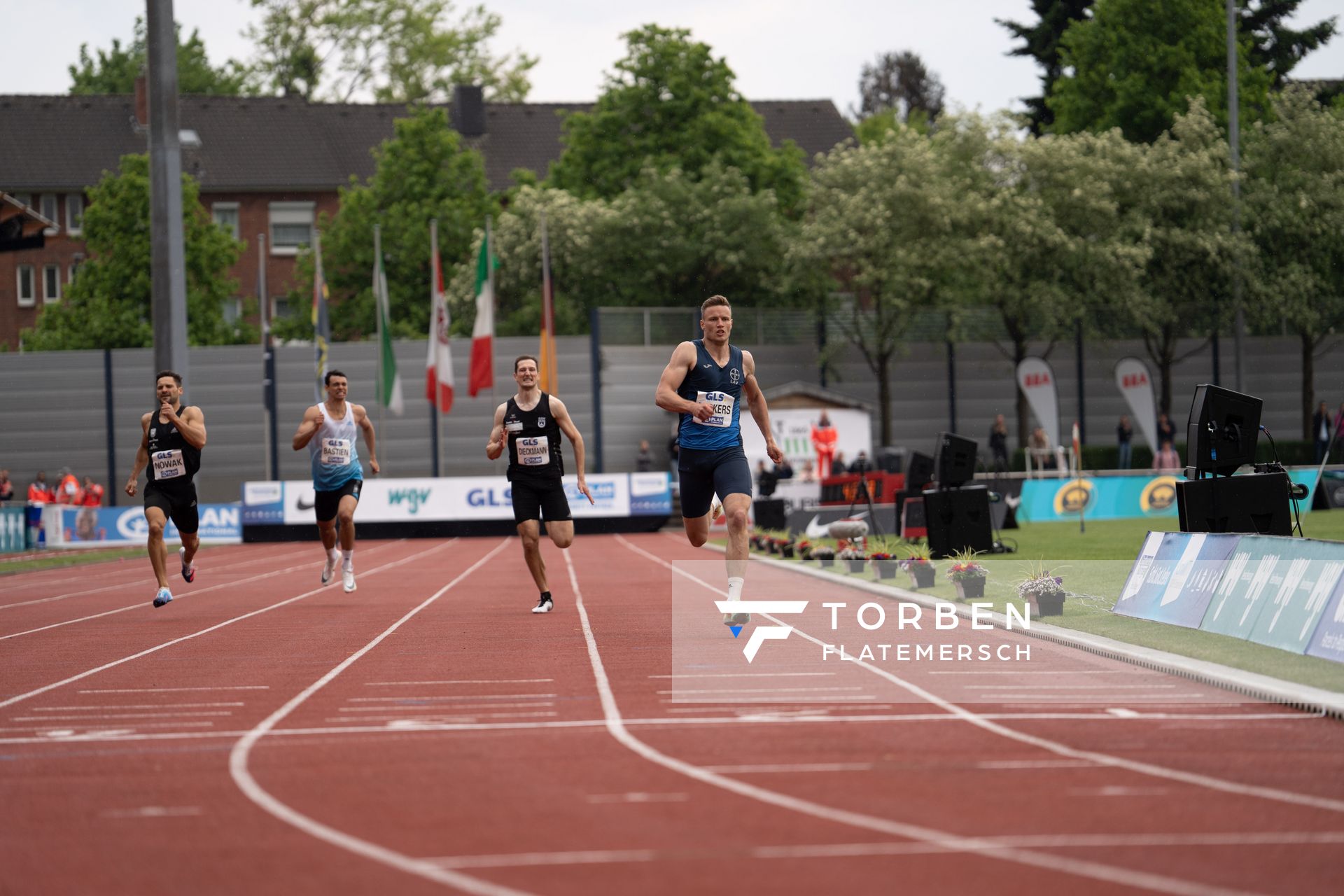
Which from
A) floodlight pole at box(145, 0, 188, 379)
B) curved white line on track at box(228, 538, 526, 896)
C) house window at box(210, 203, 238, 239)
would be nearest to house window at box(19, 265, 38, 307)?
house window at box(210, 203, 238, 239)

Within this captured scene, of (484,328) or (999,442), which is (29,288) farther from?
(999,442)

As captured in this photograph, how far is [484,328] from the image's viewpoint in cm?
3709

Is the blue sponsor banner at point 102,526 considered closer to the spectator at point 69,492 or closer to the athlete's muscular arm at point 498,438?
the spectator at point 69,492

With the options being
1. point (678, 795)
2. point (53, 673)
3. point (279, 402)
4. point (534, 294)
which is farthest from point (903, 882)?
point (534, 294)

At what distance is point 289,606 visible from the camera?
15.7 m

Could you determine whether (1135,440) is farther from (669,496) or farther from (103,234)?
(103,234)

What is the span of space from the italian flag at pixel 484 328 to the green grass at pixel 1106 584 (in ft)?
47.8

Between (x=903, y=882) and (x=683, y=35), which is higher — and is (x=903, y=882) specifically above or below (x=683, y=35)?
below

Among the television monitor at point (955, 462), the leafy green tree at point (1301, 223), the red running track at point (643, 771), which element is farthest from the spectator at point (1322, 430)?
the red running track at point (643, 771)

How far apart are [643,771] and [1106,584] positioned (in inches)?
351

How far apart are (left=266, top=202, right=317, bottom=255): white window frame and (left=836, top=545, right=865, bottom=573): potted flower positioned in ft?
175

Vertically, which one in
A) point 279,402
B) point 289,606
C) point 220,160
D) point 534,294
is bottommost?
point 289,606

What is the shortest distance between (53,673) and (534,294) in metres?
39.6

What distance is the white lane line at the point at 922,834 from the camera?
4496 mm
